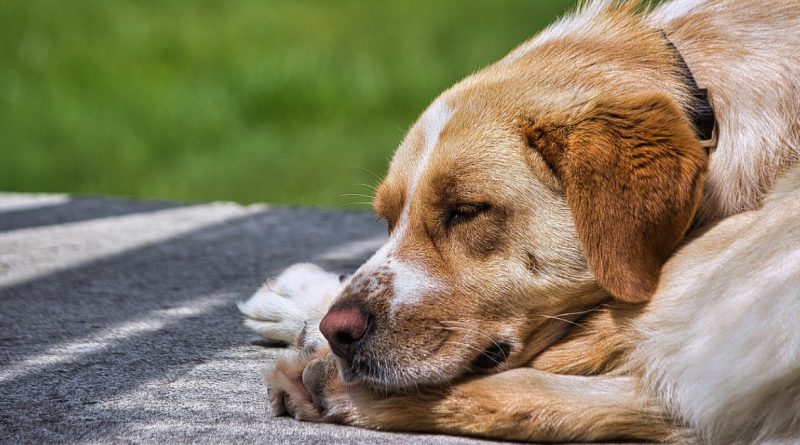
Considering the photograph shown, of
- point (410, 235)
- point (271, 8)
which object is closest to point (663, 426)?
point (410, 235)

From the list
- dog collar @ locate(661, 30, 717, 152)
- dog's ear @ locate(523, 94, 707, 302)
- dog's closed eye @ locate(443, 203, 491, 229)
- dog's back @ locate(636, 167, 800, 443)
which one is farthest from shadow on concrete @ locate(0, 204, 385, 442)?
dog collar @ locate(661, 30, 717, 152)

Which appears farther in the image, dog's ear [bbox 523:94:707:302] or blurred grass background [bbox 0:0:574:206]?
blurred grass background [bbox 0:0:574:206]

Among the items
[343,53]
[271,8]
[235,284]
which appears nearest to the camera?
[235,284]

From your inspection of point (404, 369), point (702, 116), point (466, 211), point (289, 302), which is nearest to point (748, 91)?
point (702, 116)

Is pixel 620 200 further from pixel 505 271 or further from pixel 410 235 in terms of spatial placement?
pixel 410 235

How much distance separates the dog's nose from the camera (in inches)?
→ 119

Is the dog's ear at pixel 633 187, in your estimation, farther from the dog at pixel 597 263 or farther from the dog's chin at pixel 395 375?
the dog's chin at pixel 395 375

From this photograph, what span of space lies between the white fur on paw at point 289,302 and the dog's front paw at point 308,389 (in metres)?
0.61

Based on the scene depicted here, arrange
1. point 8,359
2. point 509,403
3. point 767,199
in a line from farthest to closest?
point 8,359
point 767,199
point 509,403

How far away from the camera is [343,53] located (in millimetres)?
11430

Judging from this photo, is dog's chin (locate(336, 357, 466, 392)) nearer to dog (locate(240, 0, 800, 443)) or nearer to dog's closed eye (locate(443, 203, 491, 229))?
dog (locate(240, 0, 800, 443))

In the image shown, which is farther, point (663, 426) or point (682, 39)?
point (682, 39)

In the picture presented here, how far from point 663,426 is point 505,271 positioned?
1.91 feet

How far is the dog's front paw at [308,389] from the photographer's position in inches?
120
